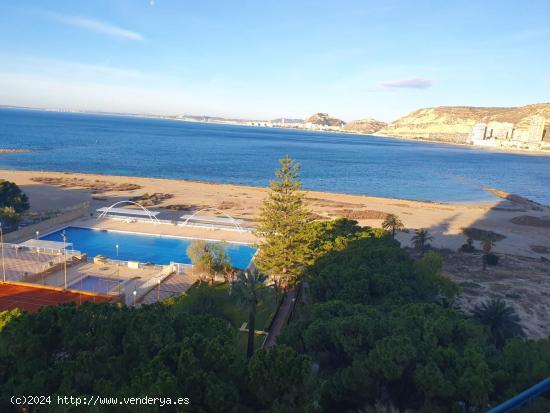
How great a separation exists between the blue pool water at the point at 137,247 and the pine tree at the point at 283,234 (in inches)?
104

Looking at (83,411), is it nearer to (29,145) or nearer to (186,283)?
(186,283)

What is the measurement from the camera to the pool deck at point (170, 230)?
31.8 metres

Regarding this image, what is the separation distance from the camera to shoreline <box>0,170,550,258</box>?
39219mm

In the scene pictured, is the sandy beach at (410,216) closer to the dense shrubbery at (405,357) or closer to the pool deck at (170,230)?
the pool deck at (170,230)

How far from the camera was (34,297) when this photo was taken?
62.6 ft

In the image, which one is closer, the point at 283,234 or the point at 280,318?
the point at 280,318

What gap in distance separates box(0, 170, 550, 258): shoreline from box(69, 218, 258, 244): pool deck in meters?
0.27

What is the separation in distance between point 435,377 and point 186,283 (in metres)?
15.9

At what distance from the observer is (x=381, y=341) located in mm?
10305

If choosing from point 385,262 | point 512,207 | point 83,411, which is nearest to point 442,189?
point 512,207

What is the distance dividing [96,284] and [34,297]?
3.07 m

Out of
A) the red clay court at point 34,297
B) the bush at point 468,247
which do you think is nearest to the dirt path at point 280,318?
Answer: the red clay court at point 34,297

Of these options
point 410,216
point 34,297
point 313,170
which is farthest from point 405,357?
point 313,170

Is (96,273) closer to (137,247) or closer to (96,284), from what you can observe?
(96,284)
